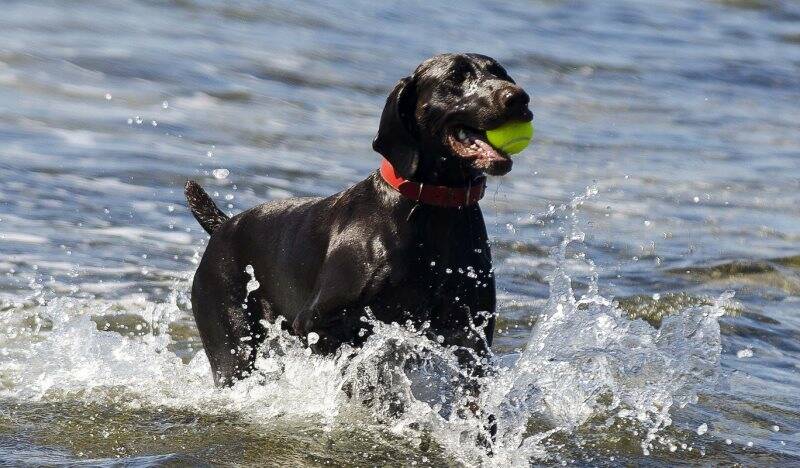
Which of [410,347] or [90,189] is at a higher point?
[410,347]

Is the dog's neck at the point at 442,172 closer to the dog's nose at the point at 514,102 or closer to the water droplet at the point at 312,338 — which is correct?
the dog's nose at the point at 514,102

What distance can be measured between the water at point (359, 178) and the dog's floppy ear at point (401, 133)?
624mm

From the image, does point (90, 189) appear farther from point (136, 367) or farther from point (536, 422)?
point (536, 422)

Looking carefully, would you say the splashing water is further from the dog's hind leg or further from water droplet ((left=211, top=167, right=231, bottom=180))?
water droplet ((left=211, top=167, right=231, bottom=180))

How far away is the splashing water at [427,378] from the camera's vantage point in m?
5.22

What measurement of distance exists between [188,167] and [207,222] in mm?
4010

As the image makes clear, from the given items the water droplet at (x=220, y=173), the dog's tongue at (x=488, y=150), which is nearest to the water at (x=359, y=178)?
the water droplet at (x=220, y=173)

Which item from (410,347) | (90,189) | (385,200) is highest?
(385,200)

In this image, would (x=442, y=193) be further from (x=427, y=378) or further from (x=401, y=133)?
(x=427, y=378)

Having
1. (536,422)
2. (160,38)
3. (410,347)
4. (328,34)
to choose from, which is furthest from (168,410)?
(328,34)

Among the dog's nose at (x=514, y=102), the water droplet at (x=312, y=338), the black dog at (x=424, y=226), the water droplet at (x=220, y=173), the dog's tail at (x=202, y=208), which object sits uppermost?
the dog's nose at (x=514, y=102)

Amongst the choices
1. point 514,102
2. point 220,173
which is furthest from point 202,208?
point 220,173

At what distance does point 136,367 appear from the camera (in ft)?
20.2

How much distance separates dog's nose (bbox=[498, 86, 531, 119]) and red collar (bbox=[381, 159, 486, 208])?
312 millimetres
